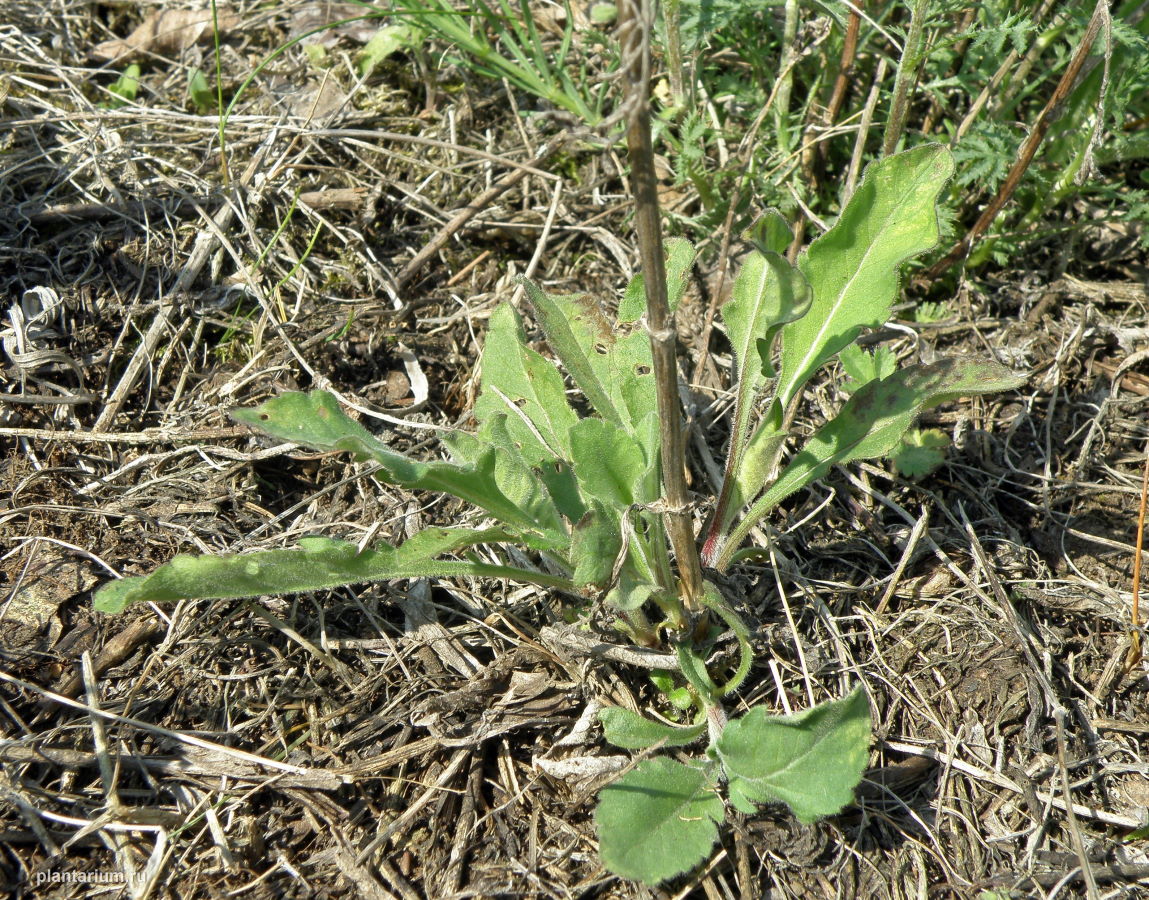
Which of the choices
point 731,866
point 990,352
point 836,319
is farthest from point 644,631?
Result: point 990,352

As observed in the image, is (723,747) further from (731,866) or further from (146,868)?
(146,868)

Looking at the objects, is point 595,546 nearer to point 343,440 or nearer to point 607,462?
point 607,462

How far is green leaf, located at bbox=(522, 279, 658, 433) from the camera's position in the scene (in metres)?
2.13

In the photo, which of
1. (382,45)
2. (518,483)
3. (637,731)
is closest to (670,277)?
(518,483)

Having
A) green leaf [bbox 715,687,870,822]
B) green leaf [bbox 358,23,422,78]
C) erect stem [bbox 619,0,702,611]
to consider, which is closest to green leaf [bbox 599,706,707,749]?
green leaf [bbox 715,687,870,822]

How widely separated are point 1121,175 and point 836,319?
1.43 metres

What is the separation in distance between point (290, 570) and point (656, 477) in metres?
0.78

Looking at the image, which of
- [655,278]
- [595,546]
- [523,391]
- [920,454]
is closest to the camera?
[655,278]

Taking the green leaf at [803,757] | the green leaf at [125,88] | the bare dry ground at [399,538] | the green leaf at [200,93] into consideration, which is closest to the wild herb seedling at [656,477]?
the green leaf at [803,757]

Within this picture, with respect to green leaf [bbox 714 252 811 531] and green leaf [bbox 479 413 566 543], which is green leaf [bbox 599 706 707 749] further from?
green leaf [bbox 714 252 811 531]

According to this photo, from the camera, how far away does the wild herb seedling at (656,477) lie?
1.67 m

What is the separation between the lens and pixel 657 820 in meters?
1.73

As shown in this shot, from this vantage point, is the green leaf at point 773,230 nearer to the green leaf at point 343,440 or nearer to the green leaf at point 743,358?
the green leaf at point 743,358

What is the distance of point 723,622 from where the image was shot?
218 cm
